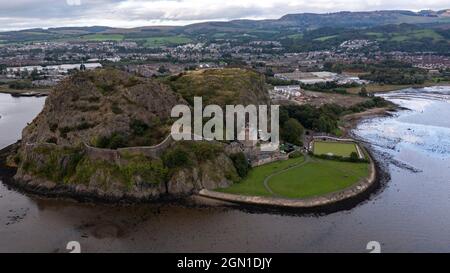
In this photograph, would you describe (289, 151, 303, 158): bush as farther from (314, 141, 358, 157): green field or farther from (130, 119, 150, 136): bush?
(130, 119, 150, 136): bush

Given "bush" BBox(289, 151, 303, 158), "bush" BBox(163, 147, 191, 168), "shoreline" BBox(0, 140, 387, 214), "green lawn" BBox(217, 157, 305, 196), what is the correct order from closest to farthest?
"shoreline" BBox(0, 140, 387, 214) < "green lawn" BBox(217, 157, 305, 196) < "bush" BBox(163, 147, 191, 168) < "bush" BBox(289, 151, 303, 158)

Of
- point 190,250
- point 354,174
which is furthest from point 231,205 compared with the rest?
point 354,174

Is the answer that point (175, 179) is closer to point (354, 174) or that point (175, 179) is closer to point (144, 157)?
point (144, 157)

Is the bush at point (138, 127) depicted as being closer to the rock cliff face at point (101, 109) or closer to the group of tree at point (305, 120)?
the rock cliff face at point (101, 109)

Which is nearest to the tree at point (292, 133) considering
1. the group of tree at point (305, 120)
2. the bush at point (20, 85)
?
the group of tree at point (305, 120)

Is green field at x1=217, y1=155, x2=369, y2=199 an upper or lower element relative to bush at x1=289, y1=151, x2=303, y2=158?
lower

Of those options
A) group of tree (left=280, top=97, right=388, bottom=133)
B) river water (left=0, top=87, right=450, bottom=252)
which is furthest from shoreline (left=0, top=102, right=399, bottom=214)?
group of tree (left=280, top=97, right=388, bottom=133)

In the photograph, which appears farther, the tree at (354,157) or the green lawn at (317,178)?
the tree at (354,157)
